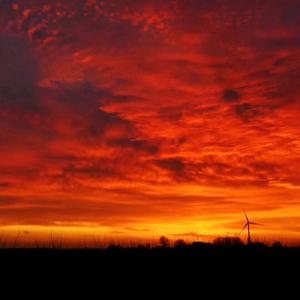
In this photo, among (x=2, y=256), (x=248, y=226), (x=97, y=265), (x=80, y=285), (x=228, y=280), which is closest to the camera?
(x=80, y=285)

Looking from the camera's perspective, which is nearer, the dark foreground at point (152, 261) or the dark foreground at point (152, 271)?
the dark foreground at point (152, 271)

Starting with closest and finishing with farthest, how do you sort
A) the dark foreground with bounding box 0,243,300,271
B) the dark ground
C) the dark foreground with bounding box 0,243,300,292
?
the dark ground < the dark foreground with bounding box 0,243,300,292 < the dark foreground with bounding box 0,243,300,271

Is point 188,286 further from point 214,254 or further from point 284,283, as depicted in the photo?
point 214,254

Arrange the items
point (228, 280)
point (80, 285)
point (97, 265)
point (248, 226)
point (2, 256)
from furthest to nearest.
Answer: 1. point (248, 226)
2. point (2, 256)
3. point (97, 265)
4. point (228, 280)
5. point (80, 285)

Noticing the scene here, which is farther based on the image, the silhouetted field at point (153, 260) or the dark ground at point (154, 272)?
the silhouetted field at point (153, 260)

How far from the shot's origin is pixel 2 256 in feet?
95.9

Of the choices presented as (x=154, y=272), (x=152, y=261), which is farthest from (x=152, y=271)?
(x=152, y=261)

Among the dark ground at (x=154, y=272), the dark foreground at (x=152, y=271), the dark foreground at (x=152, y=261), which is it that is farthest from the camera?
the dark foreground at (x=152, y=261)

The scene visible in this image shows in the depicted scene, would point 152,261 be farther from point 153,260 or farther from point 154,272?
point 154,272

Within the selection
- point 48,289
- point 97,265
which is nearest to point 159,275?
point 97,265

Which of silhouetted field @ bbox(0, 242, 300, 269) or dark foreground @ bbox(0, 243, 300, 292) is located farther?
silhouetted field @ bbox(0, 242, 300, 269)

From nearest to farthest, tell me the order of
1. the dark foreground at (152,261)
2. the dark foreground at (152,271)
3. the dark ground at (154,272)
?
the dark ground at (154,272), the dark foreground at (152,271), the dark foreground at (152,261)

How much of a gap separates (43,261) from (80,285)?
6.64m

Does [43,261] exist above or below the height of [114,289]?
above
